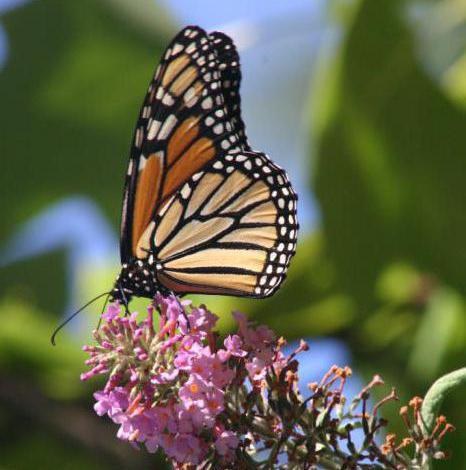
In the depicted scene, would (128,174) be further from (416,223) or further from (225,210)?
(416,223)

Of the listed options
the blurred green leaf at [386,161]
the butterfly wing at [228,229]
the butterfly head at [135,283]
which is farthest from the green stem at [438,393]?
the blurred green leaf at [386,161]

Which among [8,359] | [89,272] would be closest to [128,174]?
[8,359]

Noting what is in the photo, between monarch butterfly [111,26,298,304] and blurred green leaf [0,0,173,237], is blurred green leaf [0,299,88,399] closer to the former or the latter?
blurred green leaf [0,0,173,237]

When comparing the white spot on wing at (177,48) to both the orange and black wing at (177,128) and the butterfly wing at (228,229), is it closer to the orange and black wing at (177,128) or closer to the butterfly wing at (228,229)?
the orange and black wing at (177,128)

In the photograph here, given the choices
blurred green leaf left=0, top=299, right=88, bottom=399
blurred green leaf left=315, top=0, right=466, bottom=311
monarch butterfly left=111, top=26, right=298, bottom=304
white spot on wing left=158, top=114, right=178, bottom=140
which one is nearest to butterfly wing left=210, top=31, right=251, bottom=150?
monarch butterfly left=111, top=26, right=298, bottom=304

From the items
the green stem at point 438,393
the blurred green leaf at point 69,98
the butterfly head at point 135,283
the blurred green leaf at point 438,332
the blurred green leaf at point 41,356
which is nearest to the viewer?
the green stem at point 438,393

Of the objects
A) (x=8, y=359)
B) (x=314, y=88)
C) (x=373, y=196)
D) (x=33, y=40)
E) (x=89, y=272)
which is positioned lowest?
(x=8, y=359)
